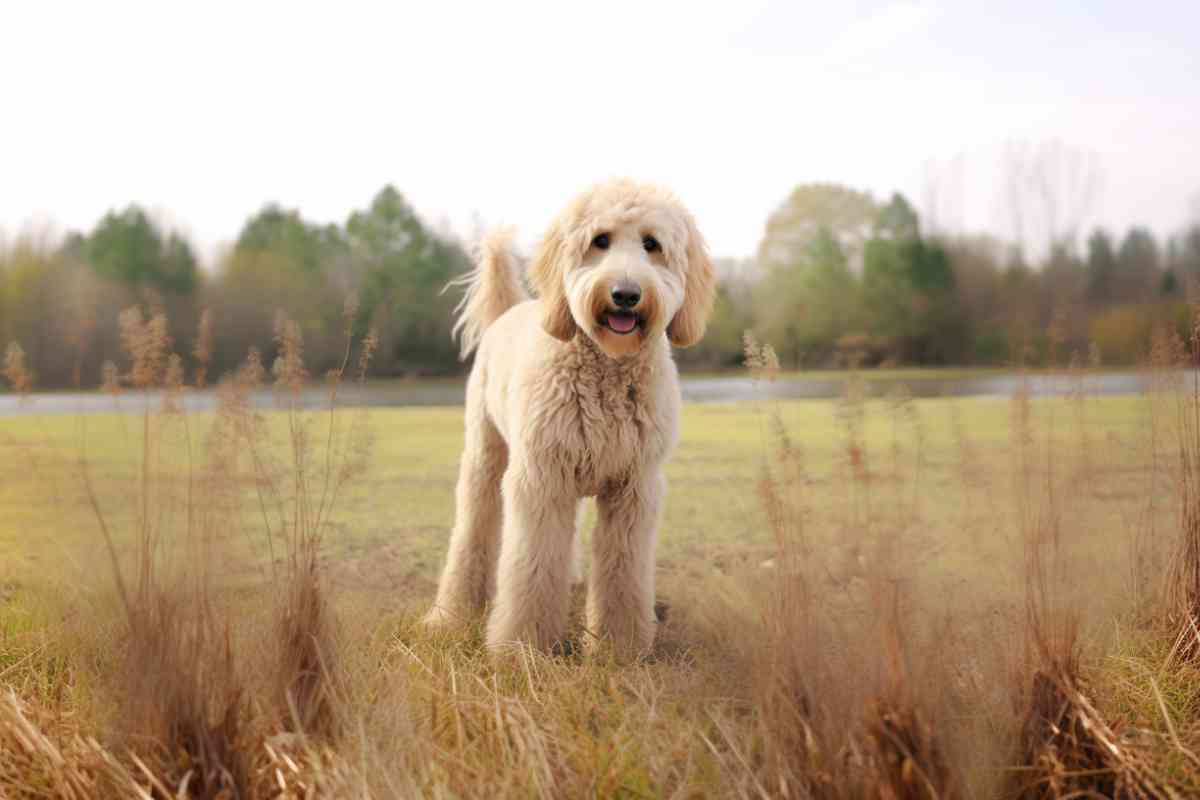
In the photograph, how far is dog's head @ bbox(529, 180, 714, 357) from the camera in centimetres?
405

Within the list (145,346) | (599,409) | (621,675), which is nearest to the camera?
(145,346)

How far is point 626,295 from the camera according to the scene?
13.1 ft

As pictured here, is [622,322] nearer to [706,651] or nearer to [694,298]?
[694,298]

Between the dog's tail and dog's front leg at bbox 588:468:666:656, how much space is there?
62.8 inches

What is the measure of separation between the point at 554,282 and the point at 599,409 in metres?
0.62

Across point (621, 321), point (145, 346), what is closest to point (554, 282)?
point (621, 321)

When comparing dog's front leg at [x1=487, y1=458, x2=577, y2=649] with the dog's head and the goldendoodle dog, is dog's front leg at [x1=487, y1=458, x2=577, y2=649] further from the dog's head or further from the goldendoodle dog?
the dog's head

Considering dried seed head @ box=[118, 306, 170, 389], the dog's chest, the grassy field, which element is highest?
dried seed head @ box=[118, 306, 170, 389]

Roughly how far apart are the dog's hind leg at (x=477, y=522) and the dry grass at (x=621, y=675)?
1.42 metres

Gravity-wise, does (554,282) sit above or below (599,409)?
Answer: above

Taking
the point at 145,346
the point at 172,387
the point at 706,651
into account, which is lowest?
the point at 706,651

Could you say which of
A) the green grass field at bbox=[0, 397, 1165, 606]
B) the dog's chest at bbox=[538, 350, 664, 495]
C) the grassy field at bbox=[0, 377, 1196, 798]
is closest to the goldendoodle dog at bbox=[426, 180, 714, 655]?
the dog's chest at bbox=[538, 350, 664, 495]

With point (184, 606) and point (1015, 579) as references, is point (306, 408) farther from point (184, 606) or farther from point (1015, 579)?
point (1015, 579)

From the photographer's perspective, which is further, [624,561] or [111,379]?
[624,561]
